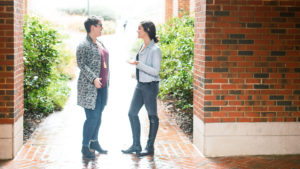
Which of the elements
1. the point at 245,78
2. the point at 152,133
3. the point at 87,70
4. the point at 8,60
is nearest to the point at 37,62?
the point at 8,60

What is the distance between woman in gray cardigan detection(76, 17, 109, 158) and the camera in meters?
6.34

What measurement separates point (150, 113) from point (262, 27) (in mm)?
2083

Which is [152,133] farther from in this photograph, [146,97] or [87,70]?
[87,70]

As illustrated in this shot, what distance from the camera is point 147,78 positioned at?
6551mm

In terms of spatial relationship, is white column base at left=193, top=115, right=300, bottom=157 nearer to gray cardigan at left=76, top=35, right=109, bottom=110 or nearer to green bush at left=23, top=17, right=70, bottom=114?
gray cardigan at left=76, top=35, right=109, bottom=110

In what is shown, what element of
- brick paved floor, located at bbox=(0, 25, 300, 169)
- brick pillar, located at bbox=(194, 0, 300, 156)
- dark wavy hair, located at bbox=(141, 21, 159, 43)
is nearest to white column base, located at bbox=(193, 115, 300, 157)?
brick pillar, located at bbox=(194, 0, 300, 156)

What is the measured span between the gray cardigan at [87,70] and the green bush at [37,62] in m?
3.20

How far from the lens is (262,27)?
260 inches

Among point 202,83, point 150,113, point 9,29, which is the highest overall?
point 9,29

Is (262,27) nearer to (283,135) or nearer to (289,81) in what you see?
(289,81)

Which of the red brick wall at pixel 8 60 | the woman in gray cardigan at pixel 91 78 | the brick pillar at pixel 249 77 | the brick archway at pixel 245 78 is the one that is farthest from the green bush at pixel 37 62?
the brick pillar at pixel 249 77

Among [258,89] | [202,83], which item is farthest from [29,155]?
[258,89]

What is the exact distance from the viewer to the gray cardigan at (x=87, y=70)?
6320 millimetres

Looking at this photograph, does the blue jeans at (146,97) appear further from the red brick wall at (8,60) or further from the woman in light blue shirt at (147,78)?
the red brick wall at (8,60)
